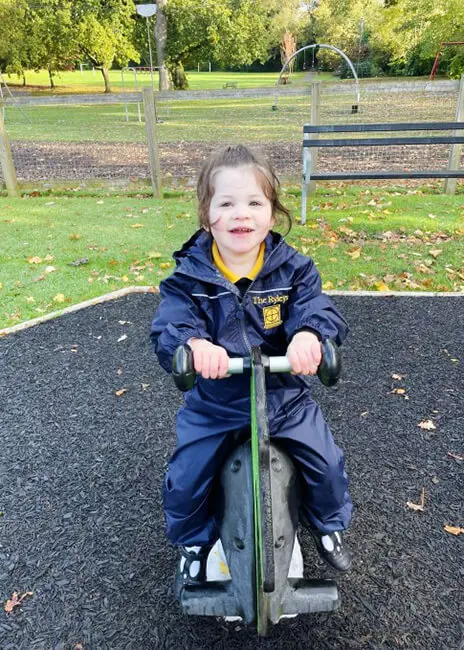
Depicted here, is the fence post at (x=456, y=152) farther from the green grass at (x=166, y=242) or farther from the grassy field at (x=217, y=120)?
the grassy field at (x=217, y=120)

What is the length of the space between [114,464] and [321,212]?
5.70 metres

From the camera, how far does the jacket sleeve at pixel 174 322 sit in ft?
6.23

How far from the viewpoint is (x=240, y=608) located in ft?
5.69

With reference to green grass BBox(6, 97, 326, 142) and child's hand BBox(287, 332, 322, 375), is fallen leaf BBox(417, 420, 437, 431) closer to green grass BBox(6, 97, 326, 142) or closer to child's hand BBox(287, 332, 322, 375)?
child's hand BBox(287, 332, 322, 375)

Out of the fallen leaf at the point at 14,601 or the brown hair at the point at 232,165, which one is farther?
the fallen leaf at the point at 14,601

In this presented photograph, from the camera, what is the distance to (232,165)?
81.0 inches

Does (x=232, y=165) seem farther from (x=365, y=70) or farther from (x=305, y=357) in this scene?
(x=365, y=70)

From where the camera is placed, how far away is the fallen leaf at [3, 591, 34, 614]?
2.27 m

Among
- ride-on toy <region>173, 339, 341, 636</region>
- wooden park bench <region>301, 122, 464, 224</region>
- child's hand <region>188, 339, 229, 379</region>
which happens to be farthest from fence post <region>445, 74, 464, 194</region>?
child's hand <region>188, 339, 229, 379</region>

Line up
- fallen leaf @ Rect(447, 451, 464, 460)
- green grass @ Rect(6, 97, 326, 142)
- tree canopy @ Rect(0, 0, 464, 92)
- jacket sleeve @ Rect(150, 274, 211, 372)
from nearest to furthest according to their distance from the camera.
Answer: jacket sleeve @ Rect(150, 274, 211, 372) → fallen leaf @ Rect(447, 451, 464, 460) → green grass @ Rect(6, 97, 326, 142) → tree canopy @ Rect(0, 0, 464, 92)

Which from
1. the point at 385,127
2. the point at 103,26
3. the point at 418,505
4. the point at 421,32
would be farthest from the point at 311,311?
the point at 103,26

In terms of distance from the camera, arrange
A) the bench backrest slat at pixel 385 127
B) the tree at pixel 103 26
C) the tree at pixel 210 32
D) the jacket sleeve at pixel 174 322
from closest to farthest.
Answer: the jacket sleeve at pixel 174 322 < the bench backrest slat at pixel 385 127 < the tree at pixel 103 26 < the tree at pixel 210 32

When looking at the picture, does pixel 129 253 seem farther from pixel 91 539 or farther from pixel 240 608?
pixel 240 608

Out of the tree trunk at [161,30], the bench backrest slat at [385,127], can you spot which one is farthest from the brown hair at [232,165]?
the tree trunk at [161,30]
